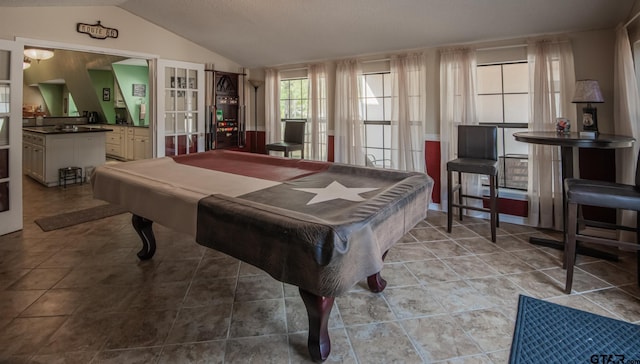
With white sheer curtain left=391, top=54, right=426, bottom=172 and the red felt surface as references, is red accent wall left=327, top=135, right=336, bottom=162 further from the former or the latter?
the red felt surface

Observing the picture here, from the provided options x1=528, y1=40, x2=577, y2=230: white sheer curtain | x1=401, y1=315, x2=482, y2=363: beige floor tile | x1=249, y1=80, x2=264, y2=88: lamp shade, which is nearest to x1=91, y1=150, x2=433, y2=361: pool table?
x1=401, y1=315, x2=482, y2=363: beige floor tile

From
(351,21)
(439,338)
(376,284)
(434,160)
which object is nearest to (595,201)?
(439,338)

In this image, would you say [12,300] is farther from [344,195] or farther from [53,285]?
[344,195]

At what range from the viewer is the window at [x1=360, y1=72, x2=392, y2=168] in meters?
4.91

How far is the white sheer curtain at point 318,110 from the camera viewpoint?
5.29m

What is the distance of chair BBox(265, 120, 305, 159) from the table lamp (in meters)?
3.40

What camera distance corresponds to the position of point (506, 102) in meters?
4.13

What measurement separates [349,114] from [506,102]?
2.04 m

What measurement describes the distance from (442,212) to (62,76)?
31.7 ft

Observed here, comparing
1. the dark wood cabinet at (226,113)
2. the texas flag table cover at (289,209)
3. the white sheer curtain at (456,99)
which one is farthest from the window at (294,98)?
the texas flag table cover at (289,209)

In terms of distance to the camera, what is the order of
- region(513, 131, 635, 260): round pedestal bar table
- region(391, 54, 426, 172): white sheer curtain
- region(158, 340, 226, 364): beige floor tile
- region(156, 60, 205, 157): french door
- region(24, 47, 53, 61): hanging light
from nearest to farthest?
region(158, 340, 226, 364): beige floor tile
region(513, 131, 635, 260): round pedestal bar table
region(391, 54, 426, 172): white sheer curtain
region(156, 60, 205, 157): french door
region(24, 47, 53, 61): hanging light

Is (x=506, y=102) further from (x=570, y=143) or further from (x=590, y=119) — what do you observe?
(x=570, y=143)

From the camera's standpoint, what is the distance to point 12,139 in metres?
3.54

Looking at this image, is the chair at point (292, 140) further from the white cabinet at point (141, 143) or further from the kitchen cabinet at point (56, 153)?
the white cabinet at point (141, 143)
